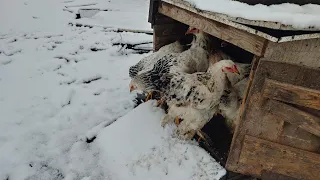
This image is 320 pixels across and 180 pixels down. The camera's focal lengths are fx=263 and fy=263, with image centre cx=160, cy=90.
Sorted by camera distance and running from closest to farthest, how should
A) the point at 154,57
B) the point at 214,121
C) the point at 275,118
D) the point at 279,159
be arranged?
the point at 275,118, the point at 279,159, the point at 214,121, the point at 154,57

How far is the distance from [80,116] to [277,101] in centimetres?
→ 219

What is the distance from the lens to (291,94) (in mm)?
1620

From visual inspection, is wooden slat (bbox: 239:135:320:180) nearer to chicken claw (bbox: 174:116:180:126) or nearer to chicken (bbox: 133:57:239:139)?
chicken (bbox: 133:57:239:139)

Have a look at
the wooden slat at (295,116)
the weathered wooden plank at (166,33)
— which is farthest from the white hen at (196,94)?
the weathered wooden plank at (166,33)

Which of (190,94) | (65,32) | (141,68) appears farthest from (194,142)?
(65,32)

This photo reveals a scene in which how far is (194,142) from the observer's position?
256 cm

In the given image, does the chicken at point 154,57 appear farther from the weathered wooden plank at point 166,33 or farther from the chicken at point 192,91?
the chicken at point 192,91

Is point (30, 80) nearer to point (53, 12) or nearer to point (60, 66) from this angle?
point (60, 66)

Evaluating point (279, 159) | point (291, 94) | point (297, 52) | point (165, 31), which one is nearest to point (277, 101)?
point (291, 94)

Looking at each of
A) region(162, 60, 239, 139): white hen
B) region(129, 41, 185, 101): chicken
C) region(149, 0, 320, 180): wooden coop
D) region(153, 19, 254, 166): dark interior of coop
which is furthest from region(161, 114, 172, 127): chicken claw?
region(149, 0, 320, 180): wooden coop

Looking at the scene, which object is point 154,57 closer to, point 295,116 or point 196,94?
point 196,94

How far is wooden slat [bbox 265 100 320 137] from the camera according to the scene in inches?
63.7

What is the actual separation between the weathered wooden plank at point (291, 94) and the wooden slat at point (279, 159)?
0.40m

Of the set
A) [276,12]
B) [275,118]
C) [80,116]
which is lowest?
[80,116]
